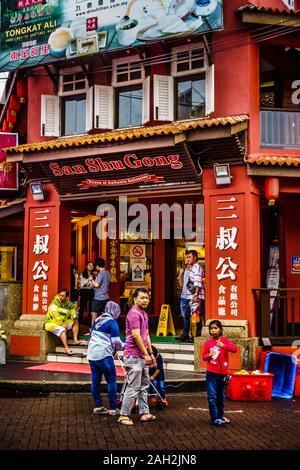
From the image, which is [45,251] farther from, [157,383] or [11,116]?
[157,383]

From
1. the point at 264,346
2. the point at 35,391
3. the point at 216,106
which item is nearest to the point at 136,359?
the point at 35,391

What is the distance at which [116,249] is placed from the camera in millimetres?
17125

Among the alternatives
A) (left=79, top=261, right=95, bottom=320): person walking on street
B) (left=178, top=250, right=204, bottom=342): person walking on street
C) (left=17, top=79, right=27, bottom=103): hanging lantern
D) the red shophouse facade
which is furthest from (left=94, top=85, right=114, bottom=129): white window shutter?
(left=79, top=261, right=95, bottom=320): person walking on street

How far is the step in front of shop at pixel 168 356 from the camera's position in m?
12.3

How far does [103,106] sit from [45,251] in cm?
378

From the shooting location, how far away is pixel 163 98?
1336cm

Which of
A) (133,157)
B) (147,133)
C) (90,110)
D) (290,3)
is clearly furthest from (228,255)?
(290,3)

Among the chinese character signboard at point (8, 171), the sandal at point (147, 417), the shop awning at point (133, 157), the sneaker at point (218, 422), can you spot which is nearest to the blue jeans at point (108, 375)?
the sandal at point (147, 417)

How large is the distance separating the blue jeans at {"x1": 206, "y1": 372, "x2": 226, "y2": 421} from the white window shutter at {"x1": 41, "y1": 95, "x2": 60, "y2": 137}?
8260mm

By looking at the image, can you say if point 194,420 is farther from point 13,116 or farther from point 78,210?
point 13,116

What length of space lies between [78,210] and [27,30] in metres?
4.61

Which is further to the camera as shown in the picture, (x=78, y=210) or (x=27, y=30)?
(x=78, y=210)

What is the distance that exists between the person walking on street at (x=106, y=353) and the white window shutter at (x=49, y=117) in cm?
681

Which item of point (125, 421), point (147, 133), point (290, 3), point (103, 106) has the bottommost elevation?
point (125, 421)
